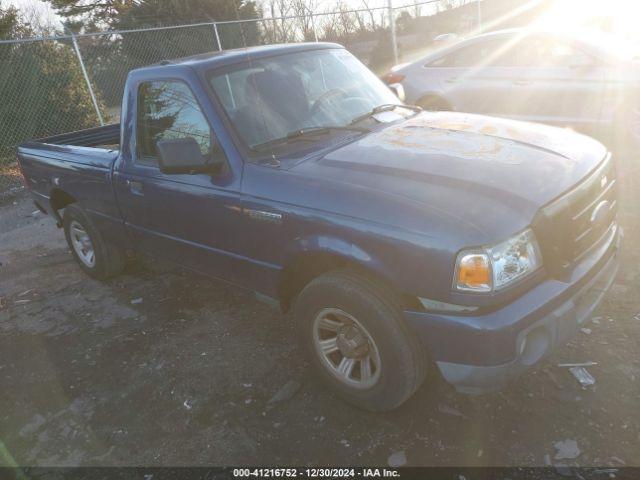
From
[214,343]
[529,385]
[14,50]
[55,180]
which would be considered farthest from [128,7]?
[529,385]

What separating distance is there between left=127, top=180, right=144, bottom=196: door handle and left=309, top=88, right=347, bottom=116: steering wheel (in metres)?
1.40

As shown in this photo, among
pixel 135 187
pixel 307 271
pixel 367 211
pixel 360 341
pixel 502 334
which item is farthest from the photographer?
pixel 135 187

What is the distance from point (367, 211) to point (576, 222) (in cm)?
105

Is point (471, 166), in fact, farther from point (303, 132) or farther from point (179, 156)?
point (179, 156)

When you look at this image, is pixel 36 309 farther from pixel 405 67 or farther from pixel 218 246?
pixel 405 67

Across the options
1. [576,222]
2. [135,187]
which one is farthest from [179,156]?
[576,222]

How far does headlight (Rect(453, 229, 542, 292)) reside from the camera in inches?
87.6

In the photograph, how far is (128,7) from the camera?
2091cm

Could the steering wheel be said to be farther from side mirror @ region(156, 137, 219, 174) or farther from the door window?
side mirror @ region(156, 137, 219, 174)

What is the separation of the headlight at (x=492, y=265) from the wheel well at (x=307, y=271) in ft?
1.10

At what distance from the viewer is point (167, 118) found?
359 centimetres

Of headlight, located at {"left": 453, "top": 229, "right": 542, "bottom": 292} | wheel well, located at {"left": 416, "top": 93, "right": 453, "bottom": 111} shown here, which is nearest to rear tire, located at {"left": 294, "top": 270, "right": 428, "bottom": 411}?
headlight, located at {"left": 453, "top": 229, "right": 542, "bottom": 292}

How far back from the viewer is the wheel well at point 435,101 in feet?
24.1

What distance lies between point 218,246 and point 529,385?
207 centimetres
